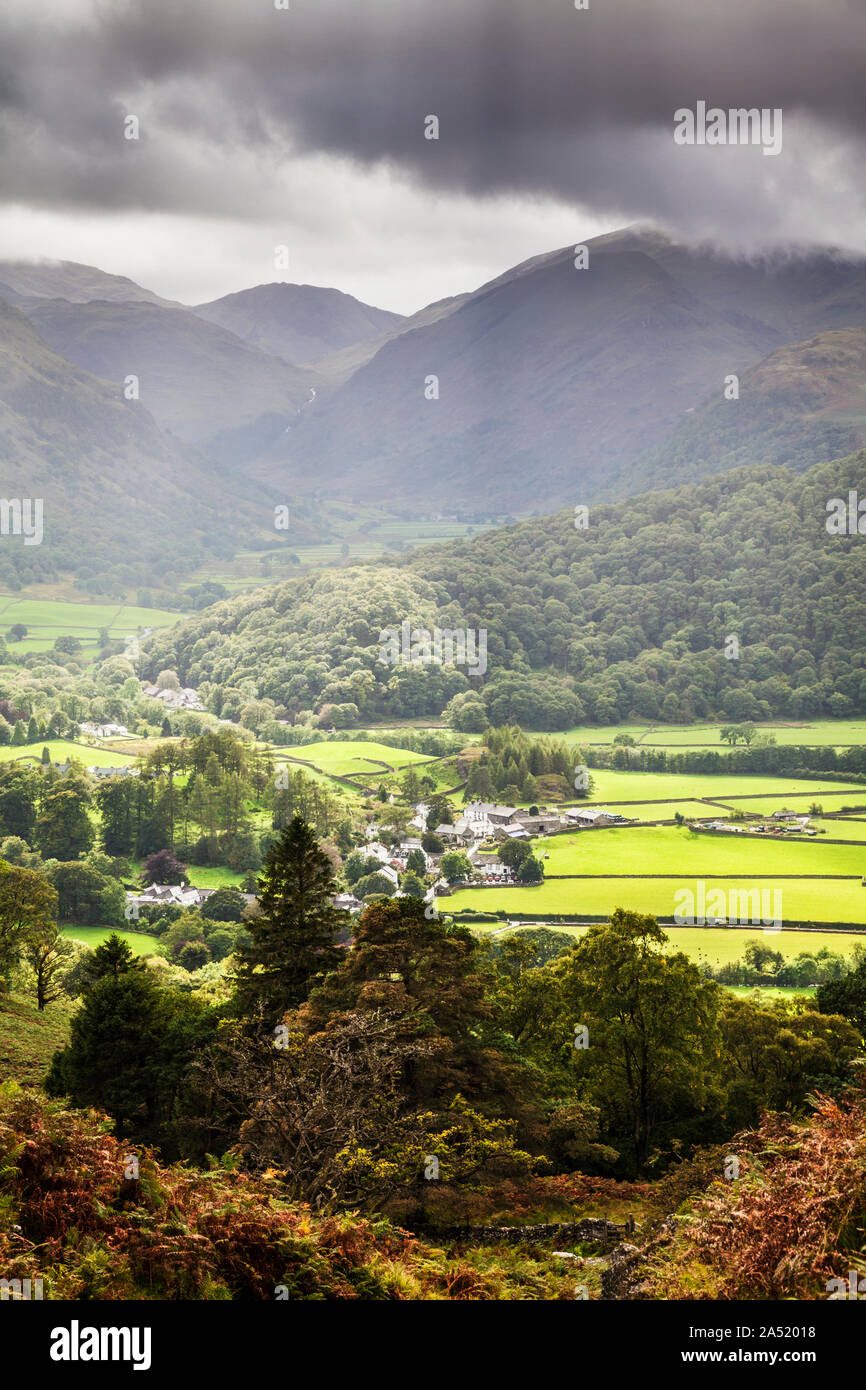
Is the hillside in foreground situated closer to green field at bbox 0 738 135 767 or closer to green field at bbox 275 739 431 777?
green field at bbox 0 738 135 767

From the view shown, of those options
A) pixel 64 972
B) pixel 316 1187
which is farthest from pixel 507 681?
pixel 316 1187

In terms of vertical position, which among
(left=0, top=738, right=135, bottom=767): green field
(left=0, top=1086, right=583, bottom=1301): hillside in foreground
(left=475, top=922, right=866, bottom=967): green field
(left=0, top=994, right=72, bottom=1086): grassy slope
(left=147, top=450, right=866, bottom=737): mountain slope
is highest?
(left=147, top=450, right=866, bottom=737): mountain slope

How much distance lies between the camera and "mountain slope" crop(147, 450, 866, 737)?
11056cm

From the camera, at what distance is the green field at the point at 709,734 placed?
9164 cm

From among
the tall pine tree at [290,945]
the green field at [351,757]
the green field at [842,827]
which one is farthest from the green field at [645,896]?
the tall pine tree at [290,945]

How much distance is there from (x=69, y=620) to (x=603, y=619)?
7576 cm

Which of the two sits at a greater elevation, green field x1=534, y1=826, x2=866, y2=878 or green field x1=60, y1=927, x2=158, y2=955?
green field x1=534, y1=826, x2=866, y2=878

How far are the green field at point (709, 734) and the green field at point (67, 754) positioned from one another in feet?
142

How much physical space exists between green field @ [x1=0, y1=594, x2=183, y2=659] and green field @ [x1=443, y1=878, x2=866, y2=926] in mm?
93834

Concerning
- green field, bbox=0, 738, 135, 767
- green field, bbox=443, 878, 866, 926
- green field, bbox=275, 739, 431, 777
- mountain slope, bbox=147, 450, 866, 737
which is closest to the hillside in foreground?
green field, bbox=443, 878, 866, 926

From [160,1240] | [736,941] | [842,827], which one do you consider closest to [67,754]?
[736,941]

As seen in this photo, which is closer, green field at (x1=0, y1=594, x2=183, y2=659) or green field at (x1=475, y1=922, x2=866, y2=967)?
green field at (x1=475, y1=922, x2=866, y2=967)
